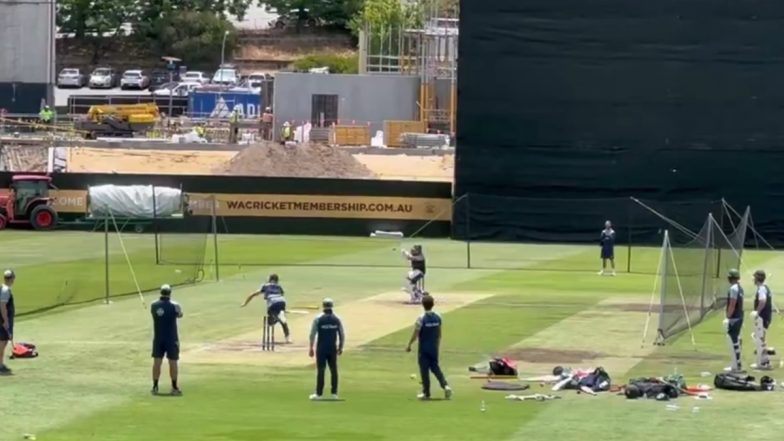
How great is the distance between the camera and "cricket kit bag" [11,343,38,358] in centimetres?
2928

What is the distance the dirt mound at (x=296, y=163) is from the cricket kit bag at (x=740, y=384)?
4921cm

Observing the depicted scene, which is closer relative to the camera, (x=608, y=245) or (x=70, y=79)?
(x=608, y=245)

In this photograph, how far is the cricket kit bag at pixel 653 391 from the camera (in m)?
25.2

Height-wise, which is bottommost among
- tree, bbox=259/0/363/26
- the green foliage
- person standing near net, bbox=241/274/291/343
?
person standing near net, bbox=241/274/291/343

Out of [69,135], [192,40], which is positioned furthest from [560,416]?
[192,40]

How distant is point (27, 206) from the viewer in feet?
210

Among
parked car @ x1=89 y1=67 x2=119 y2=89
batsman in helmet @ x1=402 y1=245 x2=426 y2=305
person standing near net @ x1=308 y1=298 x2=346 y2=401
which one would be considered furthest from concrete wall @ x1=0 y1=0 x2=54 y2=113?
person standing near net @ x1=308 y1=298 x2=346 y2=401

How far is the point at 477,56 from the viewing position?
6438 cm

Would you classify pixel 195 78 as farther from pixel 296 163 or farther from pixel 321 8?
pixel 296 163

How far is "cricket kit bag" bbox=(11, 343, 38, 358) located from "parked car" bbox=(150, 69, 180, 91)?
97987mm

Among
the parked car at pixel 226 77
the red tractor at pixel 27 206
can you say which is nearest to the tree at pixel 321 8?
the parked car at pixel 226 77

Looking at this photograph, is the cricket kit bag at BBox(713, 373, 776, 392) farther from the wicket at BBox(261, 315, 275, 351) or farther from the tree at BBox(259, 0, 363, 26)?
the tree at BBox(259, 0, 363, 26)

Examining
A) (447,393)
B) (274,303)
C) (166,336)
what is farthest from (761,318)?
(166,336)

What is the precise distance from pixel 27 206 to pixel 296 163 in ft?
54.2
